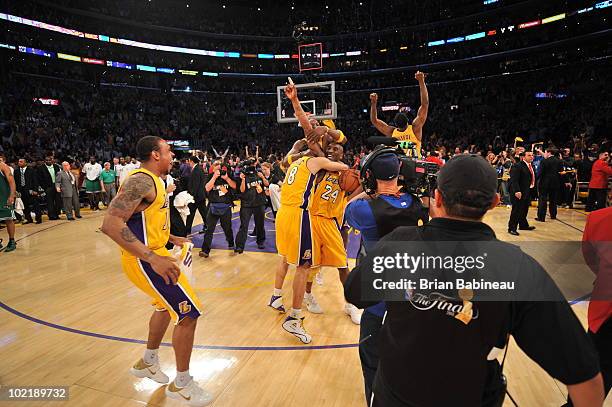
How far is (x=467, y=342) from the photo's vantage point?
3.92 feet

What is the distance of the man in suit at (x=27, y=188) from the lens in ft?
35.0

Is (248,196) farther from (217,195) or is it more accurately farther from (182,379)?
(182,379)

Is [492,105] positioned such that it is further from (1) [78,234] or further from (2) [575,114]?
(1) [78,234]

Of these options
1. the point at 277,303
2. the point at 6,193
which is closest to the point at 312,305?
the point at 277,303

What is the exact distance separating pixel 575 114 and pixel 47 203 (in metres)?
30.1

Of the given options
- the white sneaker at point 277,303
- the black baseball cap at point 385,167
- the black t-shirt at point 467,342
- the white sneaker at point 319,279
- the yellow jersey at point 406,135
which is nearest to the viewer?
the black t-shirt at point 467,342

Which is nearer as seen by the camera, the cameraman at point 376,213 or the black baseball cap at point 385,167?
the cameraman at point 376,213

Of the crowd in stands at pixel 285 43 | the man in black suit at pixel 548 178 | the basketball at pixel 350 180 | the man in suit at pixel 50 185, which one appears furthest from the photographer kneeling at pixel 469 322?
the crowd in stands at pixel 285 43

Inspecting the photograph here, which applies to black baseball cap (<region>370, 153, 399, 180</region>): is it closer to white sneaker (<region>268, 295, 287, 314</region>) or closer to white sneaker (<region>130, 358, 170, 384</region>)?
white sneaker (<region>130, 358, 170, 384</region>)

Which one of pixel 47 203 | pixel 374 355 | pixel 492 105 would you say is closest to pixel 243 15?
pixel 492 105

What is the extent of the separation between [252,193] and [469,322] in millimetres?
6426

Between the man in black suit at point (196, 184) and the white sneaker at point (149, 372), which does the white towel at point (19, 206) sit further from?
the white sneaker at point (149, 372)

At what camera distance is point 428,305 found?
124 cm

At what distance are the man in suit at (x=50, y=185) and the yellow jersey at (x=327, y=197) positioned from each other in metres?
10.5
